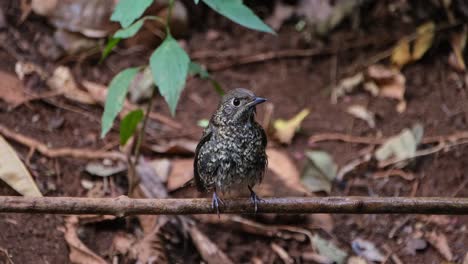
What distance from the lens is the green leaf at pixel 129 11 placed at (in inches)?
135

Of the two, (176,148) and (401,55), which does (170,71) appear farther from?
(401,55)

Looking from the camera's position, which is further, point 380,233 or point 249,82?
point 249,82

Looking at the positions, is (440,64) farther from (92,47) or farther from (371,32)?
(92,47)

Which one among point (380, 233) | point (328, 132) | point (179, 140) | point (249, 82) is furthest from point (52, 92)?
point (380, 233)

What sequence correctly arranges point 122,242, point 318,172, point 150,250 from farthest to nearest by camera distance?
point 318,172 < point 122,242 < point 150,250

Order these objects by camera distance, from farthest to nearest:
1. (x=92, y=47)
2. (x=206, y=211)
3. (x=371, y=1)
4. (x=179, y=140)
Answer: (x=371, y=1)
(x=92, y=47)
(x=179, y=140)
(x=206, y=211)

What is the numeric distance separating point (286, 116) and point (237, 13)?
2.38 metres

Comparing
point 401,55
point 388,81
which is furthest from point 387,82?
point 401,55

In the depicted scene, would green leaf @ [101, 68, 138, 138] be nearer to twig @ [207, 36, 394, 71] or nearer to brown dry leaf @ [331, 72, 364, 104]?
twig @ [207, 36, 394, 71]

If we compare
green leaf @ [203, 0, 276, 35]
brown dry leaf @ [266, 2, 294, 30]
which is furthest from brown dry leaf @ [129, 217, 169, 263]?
brown dry leaf @ [266, 2, 294, 30]

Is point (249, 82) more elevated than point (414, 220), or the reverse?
Result: point (249, 82)

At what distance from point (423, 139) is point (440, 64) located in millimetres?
977

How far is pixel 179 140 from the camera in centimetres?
548

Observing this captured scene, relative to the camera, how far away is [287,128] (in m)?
5.68
